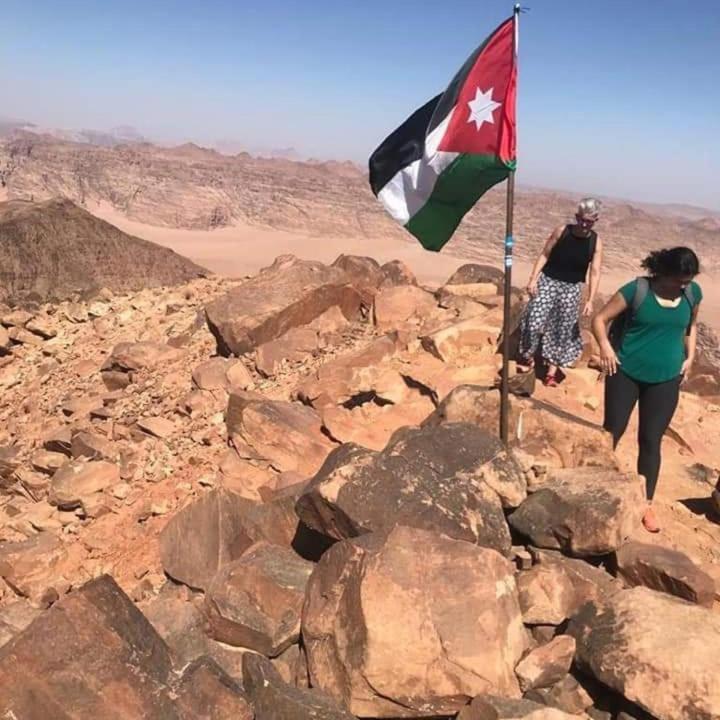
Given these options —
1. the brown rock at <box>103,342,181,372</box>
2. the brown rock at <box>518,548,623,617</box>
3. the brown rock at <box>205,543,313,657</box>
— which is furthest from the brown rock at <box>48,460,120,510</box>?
the brown rock at <box>518,548,623,617</box>

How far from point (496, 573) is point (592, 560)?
944 mm

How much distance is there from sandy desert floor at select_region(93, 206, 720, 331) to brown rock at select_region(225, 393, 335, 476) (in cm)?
2055

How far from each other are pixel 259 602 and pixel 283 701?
745mm

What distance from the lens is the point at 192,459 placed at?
5.93 meters

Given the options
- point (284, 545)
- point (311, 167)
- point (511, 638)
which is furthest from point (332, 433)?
point (311, 167)

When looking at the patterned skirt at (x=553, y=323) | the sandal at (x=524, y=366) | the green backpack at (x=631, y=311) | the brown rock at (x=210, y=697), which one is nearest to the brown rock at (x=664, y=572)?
the green backpack at (x=631, y=311)

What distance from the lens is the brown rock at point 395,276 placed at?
9.18 meters

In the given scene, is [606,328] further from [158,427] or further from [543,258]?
[158,427]

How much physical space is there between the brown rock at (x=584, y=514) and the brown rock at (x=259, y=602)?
4.25 ft

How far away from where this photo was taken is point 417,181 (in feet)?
15.9

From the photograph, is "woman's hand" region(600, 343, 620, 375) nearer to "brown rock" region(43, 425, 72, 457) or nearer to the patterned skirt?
the patterned skirt

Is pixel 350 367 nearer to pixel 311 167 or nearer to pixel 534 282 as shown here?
pixel 534 282

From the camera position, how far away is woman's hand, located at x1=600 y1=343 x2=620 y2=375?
4293mm

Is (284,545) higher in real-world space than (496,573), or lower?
lower
